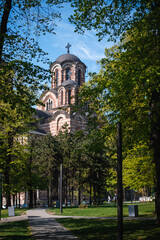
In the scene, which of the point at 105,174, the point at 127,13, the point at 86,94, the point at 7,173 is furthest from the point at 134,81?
the point at 105,174

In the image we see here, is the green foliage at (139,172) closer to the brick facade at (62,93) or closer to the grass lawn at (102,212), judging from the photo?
the grass lawn at (102,212)

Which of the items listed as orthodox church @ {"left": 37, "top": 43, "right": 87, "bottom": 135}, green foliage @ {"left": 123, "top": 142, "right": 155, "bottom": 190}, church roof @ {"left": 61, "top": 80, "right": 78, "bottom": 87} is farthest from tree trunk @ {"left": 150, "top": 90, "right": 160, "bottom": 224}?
church roof @ {"left": 61, "top": 80, "right": 78, "bottom": 87}

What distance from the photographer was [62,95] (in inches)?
2335

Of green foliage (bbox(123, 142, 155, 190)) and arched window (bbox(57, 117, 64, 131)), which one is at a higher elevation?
arched window (bbox(57, 117, 64, 131))

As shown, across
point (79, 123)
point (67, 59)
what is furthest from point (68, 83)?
point (79, 123)

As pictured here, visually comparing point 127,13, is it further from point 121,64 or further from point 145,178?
point 145,178

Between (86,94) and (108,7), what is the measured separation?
442 centimetres

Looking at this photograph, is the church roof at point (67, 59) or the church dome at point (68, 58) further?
the church dome at point (68, 58)

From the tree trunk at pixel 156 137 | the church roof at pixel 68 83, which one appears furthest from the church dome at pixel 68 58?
the tree trunk at pixel 156 137

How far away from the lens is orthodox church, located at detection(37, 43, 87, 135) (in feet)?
184

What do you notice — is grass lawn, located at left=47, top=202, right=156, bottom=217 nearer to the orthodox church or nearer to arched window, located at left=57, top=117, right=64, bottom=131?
the orthodox church

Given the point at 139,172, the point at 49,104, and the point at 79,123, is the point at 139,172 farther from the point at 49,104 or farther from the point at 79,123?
the point at 49,104

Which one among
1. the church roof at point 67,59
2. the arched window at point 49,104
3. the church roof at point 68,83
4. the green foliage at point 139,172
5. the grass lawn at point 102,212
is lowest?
the grass lawn at point 102,212

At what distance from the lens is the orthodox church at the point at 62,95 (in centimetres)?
5603
